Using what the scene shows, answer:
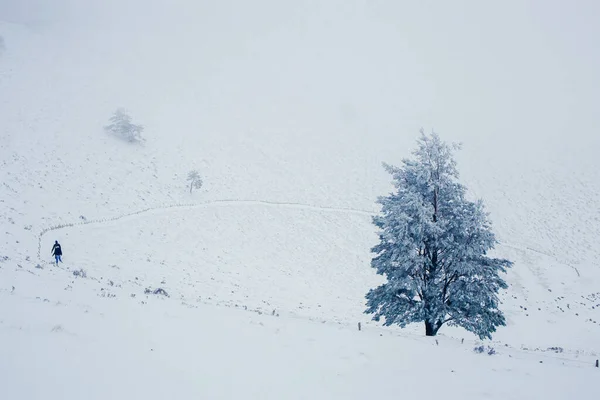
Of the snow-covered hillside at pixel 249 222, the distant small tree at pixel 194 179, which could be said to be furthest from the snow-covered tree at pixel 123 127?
the distant small tree at pixel 194 179

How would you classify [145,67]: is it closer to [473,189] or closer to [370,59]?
[473,189]

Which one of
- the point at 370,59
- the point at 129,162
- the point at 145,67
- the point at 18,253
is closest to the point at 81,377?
the point at 18,253

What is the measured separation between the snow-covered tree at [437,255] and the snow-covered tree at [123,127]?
46.4 m

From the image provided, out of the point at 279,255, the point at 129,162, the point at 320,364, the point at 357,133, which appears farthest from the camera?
the point at 357,133

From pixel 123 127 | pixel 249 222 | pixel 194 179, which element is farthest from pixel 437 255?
→ pixel 123 127

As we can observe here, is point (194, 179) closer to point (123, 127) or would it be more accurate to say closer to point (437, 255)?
point (123, 127)

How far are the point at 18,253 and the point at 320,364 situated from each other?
20673 millimetres

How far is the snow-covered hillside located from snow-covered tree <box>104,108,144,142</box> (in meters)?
1.55

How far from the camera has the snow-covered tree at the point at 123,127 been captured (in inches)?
2039

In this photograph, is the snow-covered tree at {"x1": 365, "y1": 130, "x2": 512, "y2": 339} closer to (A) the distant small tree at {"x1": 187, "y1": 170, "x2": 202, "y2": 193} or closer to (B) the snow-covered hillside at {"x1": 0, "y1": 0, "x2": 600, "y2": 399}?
(B) the snow-covered hillside at {"x1": 0, "y1": 0, "x2": 600, "y2": 399}

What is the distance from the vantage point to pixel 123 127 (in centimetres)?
5178

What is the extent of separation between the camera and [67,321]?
350 inches

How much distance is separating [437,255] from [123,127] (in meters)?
48.8

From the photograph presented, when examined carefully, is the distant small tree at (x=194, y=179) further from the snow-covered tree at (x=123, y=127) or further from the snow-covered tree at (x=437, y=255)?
the snow-covered tree at (x=437, y=255)
